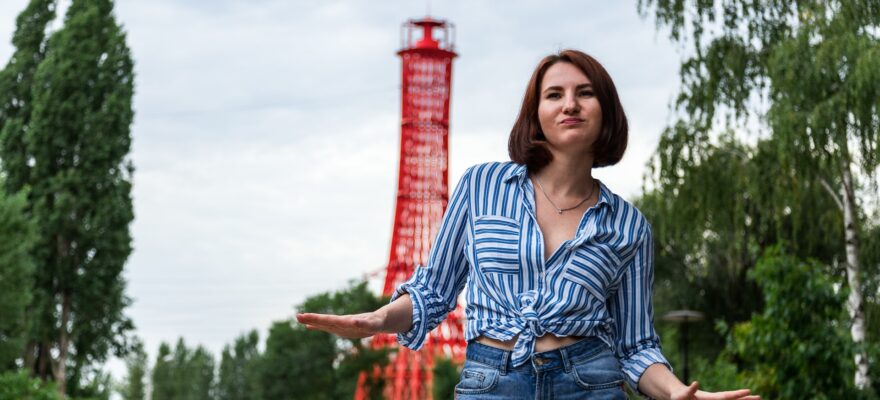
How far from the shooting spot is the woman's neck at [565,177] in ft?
10.9

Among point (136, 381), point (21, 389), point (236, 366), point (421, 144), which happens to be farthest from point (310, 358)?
point (136, 381)

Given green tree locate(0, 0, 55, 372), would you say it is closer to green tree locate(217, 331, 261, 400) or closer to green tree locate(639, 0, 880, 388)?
green tree locate(639, 0, 880, 388)

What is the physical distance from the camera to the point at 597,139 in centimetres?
333

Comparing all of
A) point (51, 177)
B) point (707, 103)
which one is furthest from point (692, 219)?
point (51, 177)

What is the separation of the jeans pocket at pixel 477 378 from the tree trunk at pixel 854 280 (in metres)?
13.6

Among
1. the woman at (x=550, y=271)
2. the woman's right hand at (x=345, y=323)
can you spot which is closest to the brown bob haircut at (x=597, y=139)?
the woman at (x=550, y=271)

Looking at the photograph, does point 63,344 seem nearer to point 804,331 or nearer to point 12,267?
point 12,267

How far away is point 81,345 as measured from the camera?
127ft

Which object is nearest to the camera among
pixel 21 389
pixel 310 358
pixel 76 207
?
pixel 21 389

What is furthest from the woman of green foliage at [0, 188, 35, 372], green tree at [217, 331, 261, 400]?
green tree at [217, 331, 261, 400]

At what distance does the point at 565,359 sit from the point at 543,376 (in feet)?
0.21

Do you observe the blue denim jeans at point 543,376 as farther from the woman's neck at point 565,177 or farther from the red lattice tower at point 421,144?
the red lattice tower at point 421,144

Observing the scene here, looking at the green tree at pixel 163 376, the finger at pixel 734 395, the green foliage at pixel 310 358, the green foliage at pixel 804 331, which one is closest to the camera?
the finger at pixel 734 395

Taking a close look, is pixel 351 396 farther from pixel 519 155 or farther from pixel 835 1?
pixel 519 155
